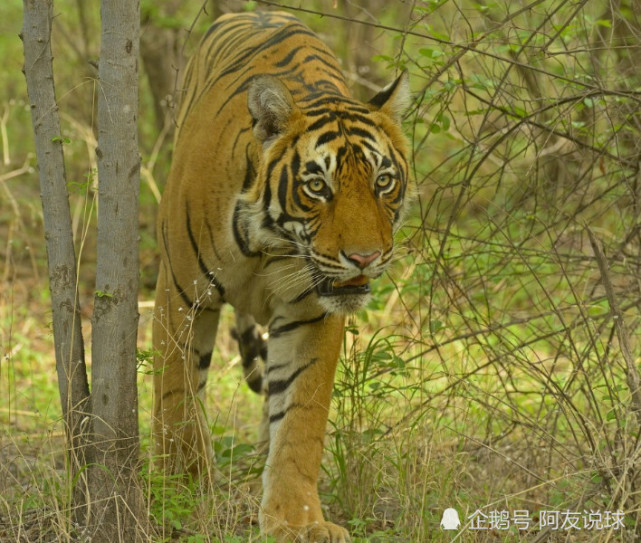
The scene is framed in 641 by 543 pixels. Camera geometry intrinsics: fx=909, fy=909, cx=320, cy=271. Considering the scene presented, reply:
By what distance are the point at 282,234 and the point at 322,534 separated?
1.13 metres

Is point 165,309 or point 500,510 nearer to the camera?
point 500,510

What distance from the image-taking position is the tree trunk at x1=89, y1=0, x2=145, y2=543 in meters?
3.00

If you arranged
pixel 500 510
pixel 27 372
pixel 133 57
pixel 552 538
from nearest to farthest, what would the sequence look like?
pixel 133 57
pixel 552 538
pixel 500 510
pixel 27 372

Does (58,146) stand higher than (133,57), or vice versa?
(133,57)

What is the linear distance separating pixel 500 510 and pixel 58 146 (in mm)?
2166

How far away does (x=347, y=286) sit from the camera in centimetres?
338

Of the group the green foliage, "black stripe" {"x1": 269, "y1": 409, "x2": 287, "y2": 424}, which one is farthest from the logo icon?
"black stripe" {"x1": 269, "y1": 409, "x2": 287, "y2": 424}

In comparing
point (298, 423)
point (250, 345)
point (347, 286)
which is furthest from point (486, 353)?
point (250, 345)

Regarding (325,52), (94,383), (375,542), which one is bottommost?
(375,542)

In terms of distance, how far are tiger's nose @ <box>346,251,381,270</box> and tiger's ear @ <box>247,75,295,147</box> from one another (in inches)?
24.1

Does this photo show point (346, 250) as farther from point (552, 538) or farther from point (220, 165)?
point (552, 538)

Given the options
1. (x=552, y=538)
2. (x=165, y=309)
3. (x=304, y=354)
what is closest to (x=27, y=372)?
(x=165, y=309)

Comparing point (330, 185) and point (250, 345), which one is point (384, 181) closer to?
point (330, 185)

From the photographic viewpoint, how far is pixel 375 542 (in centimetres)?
336
